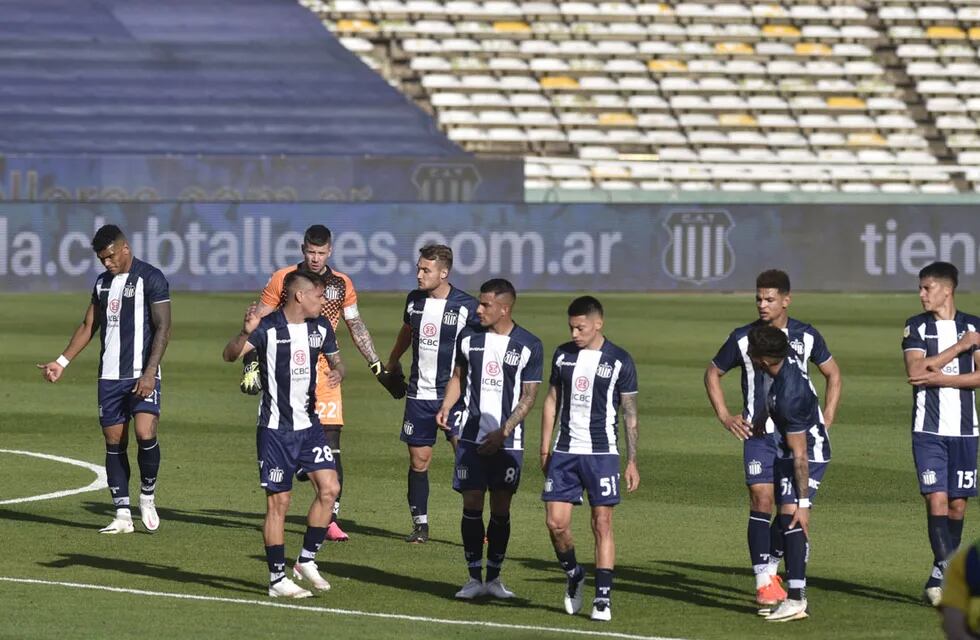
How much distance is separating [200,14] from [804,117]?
16.0 m

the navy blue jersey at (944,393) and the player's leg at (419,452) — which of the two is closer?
the navy blue jersey at (944,393)

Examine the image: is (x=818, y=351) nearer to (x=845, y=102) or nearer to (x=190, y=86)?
(x=190, y=86)

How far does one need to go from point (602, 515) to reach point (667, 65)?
1550 inches


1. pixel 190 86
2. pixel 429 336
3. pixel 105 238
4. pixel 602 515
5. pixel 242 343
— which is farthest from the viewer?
pixel 190 86

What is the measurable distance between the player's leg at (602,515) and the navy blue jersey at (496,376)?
84 cm

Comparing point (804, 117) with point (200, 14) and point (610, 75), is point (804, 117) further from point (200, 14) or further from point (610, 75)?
point (200, 14)

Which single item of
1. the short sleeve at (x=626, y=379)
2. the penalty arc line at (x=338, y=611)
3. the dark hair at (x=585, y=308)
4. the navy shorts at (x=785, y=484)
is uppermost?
the dark hair at (x=585, y=308)

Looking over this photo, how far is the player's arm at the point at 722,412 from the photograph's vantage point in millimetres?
9945

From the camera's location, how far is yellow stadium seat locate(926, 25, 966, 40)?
49.8 m

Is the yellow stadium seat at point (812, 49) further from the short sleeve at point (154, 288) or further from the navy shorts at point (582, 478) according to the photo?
the navy shorts at point (582, 478)

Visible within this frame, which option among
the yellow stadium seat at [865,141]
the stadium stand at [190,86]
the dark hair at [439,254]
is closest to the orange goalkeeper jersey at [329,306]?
the dark hair at [439,254]

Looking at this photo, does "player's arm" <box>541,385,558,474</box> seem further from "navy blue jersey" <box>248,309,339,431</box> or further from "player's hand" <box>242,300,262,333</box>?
"player's hand" <box>242,300,262,333</box>

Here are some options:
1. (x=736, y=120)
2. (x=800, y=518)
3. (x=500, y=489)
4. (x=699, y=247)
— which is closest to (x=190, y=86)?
(x=736, y=120)

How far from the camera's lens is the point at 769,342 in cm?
975
